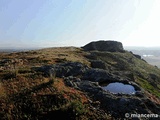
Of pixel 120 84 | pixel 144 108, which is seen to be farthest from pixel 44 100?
pixel 120 84

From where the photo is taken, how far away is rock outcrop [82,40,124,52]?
11194cm

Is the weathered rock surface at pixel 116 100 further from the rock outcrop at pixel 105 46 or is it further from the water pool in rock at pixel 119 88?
the rock outcrop at pixel 105 46

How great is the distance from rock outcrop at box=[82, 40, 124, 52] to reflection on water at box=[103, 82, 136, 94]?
249 ft

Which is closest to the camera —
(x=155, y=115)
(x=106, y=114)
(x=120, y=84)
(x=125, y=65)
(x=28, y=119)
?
(x=28, y=119)

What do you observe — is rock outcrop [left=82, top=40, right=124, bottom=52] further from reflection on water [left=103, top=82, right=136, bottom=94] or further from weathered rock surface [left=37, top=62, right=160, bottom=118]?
weathered rock surface [left=37, top=62, right=160, bottom=118]

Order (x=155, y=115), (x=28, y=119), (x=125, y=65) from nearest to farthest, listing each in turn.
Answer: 1. (x=28, y=119)
2. (x=155, y=115)
3. (x=125, y=65)

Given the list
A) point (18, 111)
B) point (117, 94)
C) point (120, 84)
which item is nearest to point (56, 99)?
point (18, 111)

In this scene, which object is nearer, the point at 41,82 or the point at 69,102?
the point at 69,102

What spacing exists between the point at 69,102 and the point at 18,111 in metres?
5.24

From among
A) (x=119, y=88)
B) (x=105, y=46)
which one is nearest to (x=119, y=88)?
(x=119, y=88)

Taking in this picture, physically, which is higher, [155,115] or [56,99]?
[56,99]

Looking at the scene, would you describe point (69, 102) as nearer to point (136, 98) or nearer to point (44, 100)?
point (44, 100)

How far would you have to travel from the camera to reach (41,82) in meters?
30.2

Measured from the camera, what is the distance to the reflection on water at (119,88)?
3192 cm
